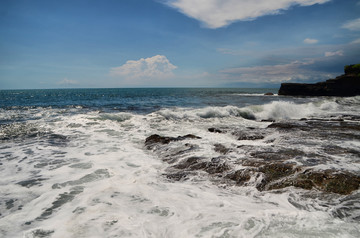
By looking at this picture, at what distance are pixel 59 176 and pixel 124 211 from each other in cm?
293

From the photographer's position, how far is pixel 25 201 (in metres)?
4.36

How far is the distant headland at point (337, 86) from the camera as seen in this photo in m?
41.5

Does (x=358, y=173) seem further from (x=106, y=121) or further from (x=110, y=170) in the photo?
(x=106, y=121)

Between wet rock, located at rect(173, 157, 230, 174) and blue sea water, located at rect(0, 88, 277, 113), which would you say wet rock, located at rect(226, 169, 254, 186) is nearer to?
wet rock, located at rect(173, 157, 230, 174)

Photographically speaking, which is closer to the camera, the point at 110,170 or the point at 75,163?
the point at 110,170

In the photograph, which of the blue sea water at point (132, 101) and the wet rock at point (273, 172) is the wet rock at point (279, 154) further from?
the blue sea water at point (132, 101)

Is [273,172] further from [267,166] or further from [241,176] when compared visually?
[241,176]

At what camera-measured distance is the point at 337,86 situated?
4297 centimetres

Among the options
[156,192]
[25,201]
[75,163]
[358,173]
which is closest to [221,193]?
[156,192]

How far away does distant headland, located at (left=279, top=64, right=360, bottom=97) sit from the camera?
41.5m

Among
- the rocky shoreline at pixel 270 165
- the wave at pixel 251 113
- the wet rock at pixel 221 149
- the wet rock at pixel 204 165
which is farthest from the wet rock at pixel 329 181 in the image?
the wave at pixel 251 113

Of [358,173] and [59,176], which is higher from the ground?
[358,173]

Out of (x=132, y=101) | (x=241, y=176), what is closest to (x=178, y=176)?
(x=241, y=176)


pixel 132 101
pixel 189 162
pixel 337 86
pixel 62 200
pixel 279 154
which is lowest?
pixel 62 200
